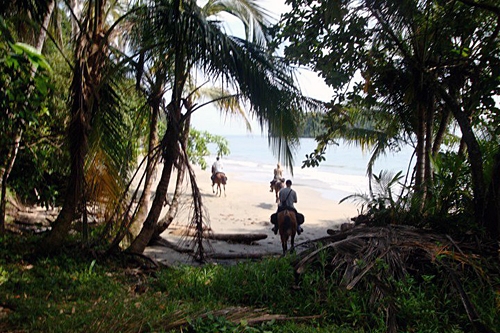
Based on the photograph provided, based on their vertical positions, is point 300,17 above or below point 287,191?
above

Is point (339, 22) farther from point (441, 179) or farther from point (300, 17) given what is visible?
point (441, 179)

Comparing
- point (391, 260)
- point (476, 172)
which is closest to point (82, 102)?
point (391, 260)

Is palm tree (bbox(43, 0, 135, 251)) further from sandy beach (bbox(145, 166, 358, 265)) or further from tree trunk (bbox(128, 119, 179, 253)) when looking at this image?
sandy beach (bbox(145, 166, 358, 265))

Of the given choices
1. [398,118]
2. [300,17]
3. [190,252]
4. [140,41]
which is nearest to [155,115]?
[140,41]

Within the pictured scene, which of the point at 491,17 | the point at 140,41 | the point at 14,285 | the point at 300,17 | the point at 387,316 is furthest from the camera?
the point at 140,41

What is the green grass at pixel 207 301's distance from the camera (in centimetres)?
348

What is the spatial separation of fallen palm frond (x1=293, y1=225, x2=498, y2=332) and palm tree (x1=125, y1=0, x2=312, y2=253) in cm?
144

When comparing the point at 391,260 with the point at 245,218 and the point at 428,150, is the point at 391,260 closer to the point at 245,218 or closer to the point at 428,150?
the point at 428,150

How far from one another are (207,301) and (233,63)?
3143mm

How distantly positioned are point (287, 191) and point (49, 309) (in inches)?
207

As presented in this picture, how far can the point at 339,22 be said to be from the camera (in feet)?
16.5

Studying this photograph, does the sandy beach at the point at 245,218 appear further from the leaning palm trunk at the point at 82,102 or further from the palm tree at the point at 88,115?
the leaning palm trunk at the point at 82,102

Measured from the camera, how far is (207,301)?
4.40m

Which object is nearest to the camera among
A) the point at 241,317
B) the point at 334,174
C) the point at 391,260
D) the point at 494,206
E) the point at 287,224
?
the point at 241,317
